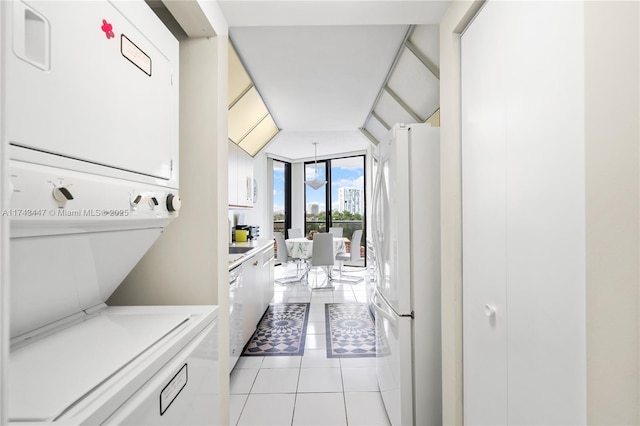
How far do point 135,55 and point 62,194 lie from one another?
0.53 meters

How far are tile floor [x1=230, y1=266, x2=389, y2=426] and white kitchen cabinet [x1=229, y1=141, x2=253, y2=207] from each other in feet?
6.05

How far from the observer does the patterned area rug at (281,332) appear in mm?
2865

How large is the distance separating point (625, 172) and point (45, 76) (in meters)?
1.21

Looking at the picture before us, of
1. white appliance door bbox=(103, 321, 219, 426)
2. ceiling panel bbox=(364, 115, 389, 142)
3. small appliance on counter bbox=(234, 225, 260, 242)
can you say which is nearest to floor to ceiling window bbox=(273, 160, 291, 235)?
small appliance on counter bbox=(234, 225, 260, 242)

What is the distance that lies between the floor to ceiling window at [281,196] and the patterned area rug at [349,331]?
3.31 metres

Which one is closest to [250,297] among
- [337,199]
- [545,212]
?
[545,212]

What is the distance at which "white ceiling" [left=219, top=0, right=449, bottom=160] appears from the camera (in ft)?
4.83

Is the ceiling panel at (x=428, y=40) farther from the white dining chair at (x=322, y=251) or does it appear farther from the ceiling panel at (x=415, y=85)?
the white dining chair at (x=322, y=251)

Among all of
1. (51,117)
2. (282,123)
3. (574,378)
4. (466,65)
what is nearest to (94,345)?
(51,117)

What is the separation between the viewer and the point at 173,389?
32.6 inches

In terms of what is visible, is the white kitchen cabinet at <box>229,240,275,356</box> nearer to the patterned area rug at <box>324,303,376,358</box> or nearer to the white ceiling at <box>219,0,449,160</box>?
the patterned area rug at <box>324,303,376,358</box>

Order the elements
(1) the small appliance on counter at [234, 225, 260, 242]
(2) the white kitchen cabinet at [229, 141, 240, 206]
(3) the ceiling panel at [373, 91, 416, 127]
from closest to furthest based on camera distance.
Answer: (3) the ceiling panel at [373, 91, 416, 127]
(2) the white kitchen cabinet at [229, 141, 240, 206]
(1) the small appliance on counter at [234, 225, 260, 242]

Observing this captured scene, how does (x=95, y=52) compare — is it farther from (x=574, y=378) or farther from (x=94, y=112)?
(x=574, y=378)

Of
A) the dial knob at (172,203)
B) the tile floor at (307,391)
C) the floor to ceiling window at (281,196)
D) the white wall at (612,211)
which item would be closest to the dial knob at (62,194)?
the dial knob at (172,203)
